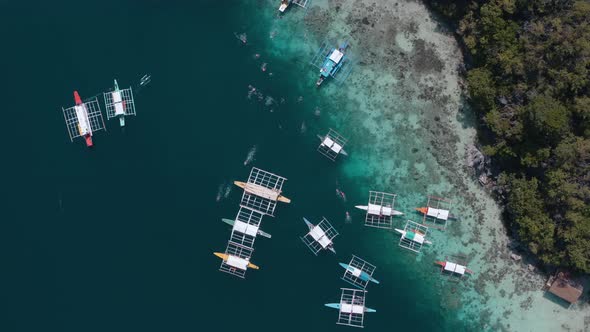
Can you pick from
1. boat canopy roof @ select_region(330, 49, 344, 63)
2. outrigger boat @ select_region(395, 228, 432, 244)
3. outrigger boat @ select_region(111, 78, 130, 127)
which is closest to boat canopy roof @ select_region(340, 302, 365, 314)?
outrigger boat @ select_region(395, 228, 432, 244)

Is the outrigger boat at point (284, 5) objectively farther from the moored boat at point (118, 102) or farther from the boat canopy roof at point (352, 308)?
the boat canopy roof at point (352, 308)

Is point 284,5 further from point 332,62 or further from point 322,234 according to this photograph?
Result: point 322,234

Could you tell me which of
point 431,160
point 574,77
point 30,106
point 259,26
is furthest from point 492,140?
point 30,106

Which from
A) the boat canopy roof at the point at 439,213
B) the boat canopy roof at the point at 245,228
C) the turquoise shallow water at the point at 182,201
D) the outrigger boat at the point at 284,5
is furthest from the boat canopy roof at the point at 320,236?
the outrigger boat at the point at 284,5

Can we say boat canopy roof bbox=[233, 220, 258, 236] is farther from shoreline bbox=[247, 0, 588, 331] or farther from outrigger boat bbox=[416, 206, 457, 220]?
outrigger boat bbox=[416, 206, 457, 220]

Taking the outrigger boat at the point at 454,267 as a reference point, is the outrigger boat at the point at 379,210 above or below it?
above

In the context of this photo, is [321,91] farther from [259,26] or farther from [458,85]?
[458,85]

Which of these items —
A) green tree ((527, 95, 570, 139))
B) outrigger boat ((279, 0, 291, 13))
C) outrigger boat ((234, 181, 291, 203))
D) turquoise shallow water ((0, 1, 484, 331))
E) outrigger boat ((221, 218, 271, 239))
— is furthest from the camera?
outrigger boat ((279, 0, 291, 13))
